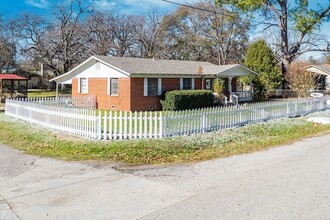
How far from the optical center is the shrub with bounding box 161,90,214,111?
814 inches

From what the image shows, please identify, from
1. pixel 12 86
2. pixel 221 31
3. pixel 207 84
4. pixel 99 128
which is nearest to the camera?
pixel 99 128

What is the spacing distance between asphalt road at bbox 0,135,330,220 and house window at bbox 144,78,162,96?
13.3 m

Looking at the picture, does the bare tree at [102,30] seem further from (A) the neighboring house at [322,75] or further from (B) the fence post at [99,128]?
(B) the fence post at [99,128]

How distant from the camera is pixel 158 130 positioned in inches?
415

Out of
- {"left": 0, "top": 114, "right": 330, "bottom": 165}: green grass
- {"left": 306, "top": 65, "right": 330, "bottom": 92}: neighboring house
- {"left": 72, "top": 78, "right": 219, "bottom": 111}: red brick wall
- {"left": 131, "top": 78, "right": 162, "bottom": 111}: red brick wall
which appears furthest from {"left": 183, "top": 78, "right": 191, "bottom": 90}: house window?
{"left": 306, "top": 65, "right": 330, "bottom": 92}: neighboring house

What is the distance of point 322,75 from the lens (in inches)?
1709

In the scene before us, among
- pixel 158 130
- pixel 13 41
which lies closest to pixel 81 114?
pixel 158 130

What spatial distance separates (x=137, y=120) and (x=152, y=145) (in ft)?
4.70

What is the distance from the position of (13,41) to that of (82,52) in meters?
13.0

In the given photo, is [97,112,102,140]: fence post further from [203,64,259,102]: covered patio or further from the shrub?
[203,64,259,102]: covered patio

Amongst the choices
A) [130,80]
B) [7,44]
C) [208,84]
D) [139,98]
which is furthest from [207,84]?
[7,44]

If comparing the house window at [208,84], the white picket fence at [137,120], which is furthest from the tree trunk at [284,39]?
the white picket fence at [137,120]

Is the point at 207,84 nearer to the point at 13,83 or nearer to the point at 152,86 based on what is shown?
the point at 152,86

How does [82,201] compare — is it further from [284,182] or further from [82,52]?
[82,52]
